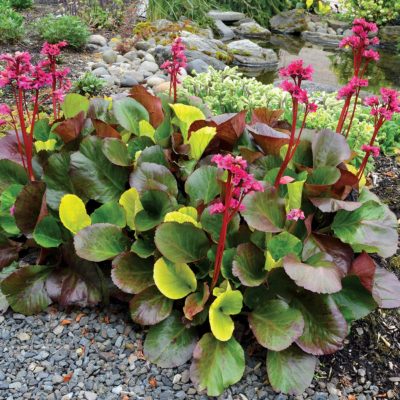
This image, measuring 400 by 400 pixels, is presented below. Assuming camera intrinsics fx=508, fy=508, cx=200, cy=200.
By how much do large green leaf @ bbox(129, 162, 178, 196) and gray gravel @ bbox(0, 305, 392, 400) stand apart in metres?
0.53

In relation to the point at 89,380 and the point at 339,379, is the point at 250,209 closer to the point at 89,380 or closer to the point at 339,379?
the point at 339,379

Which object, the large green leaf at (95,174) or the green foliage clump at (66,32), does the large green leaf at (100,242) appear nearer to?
the large green leaf at (95,174)

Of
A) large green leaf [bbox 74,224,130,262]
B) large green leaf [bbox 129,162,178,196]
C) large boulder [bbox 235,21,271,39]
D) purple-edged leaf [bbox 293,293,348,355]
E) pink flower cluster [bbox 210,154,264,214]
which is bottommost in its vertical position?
large boulder [bbox 235,21,271,39]

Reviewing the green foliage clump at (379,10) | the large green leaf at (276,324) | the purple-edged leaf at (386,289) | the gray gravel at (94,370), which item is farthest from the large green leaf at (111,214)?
the green foliage clump at (379,10)

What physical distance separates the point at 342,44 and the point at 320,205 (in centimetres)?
79

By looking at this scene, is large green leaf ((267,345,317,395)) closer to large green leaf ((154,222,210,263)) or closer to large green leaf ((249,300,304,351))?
large green leaf ((249,300,304,351))

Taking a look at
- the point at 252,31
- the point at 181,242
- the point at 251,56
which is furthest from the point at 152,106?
the point at 252,31

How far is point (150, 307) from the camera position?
1803mm

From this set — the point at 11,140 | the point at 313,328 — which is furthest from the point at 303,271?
the point at 11,140

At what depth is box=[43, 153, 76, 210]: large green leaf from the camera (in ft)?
6.70

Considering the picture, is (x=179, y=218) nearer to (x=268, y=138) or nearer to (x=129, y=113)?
(x=268, y=138)

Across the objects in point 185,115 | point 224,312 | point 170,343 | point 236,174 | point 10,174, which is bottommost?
point 170,343

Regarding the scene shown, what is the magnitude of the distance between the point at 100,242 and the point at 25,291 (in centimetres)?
35

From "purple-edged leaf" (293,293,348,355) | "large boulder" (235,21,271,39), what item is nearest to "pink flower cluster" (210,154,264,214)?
"purple-edged leaf" (293,293,348,355)
